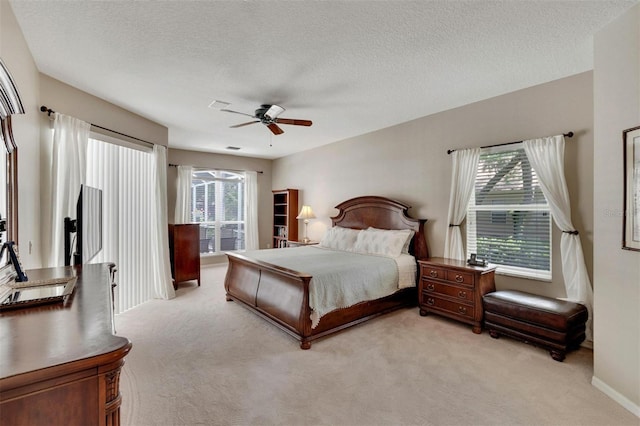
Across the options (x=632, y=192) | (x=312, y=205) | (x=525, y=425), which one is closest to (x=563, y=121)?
(x=632, y=192)

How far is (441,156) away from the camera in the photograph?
4.02 m

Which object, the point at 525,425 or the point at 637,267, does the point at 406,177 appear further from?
the point at 525,425

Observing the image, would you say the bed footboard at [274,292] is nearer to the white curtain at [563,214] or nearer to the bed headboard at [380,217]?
the bed headboard at [380,217]

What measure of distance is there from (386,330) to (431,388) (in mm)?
1061

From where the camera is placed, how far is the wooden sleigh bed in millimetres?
2945

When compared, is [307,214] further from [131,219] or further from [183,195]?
[131,219]

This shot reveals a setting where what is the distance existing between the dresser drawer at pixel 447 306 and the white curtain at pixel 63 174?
392cm

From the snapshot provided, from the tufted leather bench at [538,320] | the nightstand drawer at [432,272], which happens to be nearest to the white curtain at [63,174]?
the nightstand drawer at [432,272]

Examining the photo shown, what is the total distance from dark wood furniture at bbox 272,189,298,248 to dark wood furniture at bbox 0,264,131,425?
5.60 meters

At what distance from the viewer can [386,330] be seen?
3254 millimetres

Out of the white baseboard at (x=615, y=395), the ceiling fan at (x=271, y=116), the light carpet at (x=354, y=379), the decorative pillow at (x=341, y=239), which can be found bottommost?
the light carpet at (x=354, y=379)

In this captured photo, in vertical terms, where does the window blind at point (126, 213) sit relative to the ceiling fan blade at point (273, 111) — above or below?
below

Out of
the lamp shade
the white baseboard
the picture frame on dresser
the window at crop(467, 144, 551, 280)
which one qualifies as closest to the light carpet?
the white baseboard

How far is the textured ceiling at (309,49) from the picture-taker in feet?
6.35
